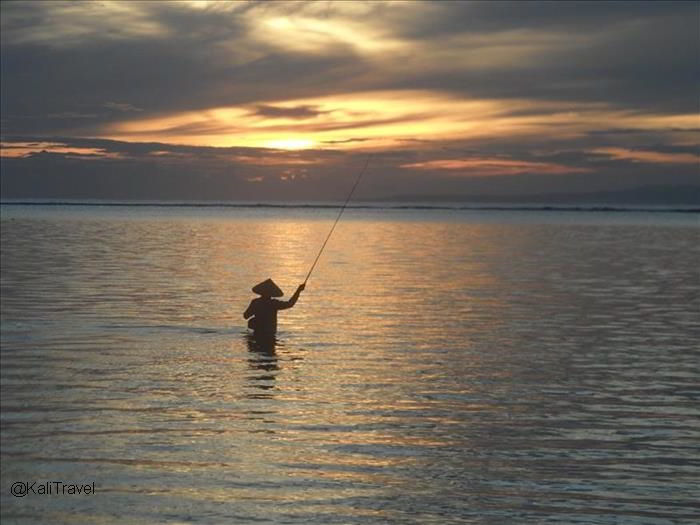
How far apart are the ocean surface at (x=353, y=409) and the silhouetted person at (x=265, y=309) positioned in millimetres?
507

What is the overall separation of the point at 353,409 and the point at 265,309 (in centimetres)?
681

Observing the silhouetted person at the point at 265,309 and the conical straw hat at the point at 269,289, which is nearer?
the conical straw hat at the point at 269,289

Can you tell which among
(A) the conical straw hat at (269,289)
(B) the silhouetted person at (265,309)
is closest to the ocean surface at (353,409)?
(B) the silhouetted person at (265,309)

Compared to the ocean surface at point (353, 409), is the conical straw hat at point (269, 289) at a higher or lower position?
higher

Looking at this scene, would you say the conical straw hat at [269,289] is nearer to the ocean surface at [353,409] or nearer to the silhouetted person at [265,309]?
the silhouetted person at [265,309]

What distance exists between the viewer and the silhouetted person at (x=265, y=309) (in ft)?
67.0

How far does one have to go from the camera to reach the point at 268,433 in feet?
42.7

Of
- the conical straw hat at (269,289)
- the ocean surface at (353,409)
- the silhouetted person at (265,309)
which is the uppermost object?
the conical straw hat at (269,289)

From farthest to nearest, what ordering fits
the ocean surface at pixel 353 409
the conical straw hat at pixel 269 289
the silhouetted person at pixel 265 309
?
the silhouetted person at pixel 265 309, the conical straw hat at pixel 269 289, the ocean surface at pixel 353 409

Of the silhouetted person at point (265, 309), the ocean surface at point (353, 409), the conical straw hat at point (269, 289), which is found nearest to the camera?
the ocean surface at point (353, 409)

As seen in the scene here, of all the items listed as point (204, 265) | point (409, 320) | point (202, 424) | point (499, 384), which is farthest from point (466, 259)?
point (202, 424)

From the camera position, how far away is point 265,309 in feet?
69.0

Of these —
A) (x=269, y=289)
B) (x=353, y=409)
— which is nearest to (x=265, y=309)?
(x=269, y=289)

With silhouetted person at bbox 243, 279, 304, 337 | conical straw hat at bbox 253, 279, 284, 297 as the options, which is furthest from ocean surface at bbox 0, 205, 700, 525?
conical straw hat at bbox 253, 279, 284, 297
